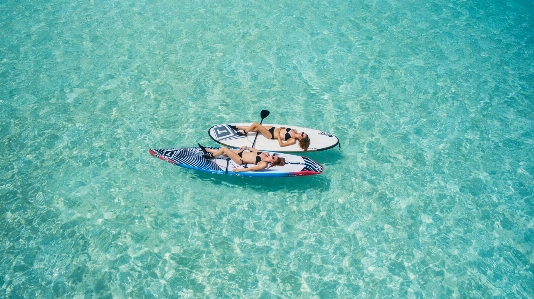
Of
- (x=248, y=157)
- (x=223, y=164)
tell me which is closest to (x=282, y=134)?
(x=248, y=157)

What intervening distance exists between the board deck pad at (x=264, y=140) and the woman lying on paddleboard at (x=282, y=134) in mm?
91

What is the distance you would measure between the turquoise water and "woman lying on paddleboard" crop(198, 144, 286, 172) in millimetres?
511

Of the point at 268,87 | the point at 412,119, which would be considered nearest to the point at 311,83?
the point at 268,87

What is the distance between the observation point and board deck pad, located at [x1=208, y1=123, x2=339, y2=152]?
927 cm

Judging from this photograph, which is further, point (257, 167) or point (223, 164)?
point (223, 164)

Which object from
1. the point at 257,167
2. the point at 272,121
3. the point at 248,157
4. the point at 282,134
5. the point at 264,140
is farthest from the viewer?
the point at 272,121

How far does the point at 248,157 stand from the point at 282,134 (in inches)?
42.6

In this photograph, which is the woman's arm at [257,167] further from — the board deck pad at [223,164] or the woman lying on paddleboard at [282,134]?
the woman lying on paddleboard at [282,134]

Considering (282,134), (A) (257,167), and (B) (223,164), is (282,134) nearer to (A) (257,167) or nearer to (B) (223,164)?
(A) (257,167)

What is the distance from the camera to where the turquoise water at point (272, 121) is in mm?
7633

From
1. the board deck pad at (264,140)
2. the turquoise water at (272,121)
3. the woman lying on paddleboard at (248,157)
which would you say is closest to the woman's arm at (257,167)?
the woman lying on paddleboard at (248,157)

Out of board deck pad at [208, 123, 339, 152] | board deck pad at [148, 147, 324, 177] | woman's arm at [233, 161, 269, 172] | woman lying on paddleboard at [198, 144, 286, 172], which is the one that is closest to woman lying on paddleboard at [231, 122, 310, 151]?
board deck pad at [208, 123, 339, 152]

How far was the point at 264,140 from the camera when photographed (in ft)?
31.1

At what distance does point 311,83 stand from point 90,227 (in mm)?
7004
